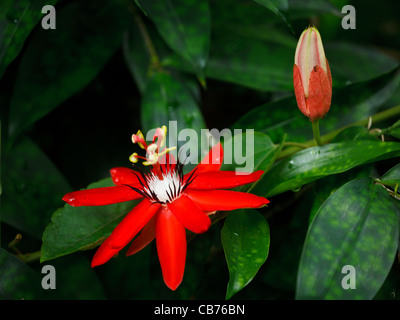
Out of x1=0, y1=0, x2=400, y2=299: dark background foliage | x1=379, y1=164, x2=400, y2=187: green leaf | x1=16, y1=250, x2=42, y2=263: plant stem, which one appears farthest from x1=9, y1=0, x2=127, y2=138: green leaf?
x1=379, y1=164, x2=400, y2=187: green leaf

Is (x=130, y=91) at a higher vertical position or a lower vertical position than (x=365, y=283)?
higher

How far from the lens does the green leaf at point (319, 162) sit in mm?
610

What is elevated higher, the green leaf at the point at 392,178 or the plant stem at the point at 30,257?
the green leaf at the point at 392,178

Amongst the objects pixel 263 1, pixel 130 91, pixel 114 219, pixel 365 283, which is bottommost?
pixel 365 283

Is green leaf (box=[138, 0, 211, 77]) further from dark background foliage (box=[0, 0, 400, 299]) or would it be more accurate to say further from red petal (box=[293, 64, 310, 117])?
red petal (box=[293, 64, 310, 117])

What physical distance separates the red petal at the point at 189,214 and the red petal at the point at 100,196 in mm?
55

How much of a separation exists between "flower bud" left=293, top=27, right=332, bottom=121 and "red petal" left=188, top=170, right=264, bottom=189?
11cm

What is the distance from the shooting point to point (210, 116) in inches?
41.9

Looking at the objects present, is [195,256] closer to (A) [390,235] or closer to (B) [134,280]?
(B) [134,280]

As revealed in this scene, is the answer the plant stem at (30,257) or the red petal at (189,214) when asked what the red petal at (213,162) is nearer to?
the red petal at (189,214)

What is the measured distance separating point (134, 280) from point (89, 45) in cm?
43

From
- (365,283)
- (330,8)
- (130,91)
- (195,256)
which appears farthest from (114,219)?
(330,8)

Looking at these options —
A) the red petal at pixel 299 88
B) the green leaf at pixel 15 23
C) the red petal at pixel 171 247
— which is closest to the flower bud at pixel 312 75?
the red petal at pixel 299 88

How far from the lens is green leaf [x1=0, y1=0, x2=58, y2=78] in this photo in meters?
0.66
